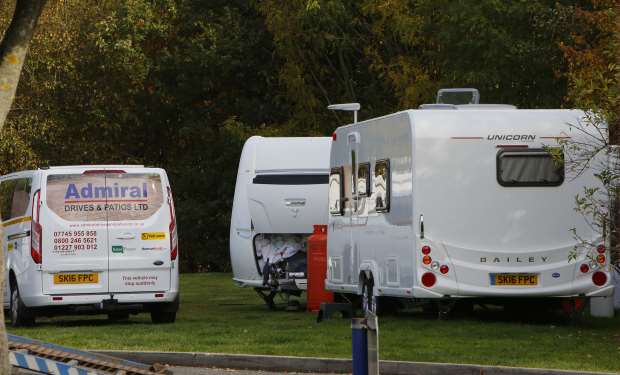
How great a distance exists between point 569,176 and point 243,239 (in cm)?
744

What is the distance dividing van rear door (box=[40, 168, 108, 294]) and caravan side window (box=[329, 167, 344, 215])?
11.4 feet

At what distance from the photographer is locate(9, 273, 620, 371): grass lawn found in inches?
569

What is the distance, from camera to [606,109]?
16.1 metres

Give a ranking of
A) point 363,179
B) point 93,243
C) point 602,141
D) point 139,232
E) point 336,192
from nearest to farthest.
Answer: point 602,141 < point 93,243 < point 139,232 < point 363,179 < point 336,192

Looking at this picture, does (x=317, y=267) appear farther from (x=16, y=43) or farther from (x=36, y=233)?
(x=16, y=43)

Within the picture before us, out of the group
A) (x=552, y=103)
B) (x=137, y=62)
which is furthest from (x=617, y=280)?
(x=137, y=62)

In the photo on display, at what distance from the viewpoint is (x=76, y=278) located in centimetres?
1930

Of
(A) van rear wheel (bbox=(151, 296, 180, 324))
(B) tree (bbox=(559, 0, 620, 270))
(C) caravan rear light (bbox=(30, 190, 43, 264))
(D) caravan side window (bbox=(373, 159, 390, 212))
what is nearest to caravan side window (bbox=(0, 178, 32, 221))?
(C) caravan rear light (bbox=(30, 190, 43, 264))

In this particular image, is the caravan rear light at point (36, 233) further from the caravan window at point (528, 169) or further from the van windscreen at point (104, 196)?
the caravan window at point (528, 169)

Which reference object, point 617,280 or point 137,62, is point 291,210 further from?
point 137,62

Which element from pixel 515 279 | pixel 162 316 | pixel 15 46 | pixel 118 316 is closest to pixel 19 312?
pixel 162 316

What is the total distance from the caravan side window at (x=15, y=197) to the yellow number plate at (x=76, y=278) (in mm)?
1055

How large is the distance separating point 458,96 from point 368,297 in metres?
3.55

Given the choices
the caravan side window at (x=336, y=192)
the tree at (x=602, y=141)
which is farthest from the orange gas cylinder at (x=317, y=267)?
the tree at (x=602, y=141)
